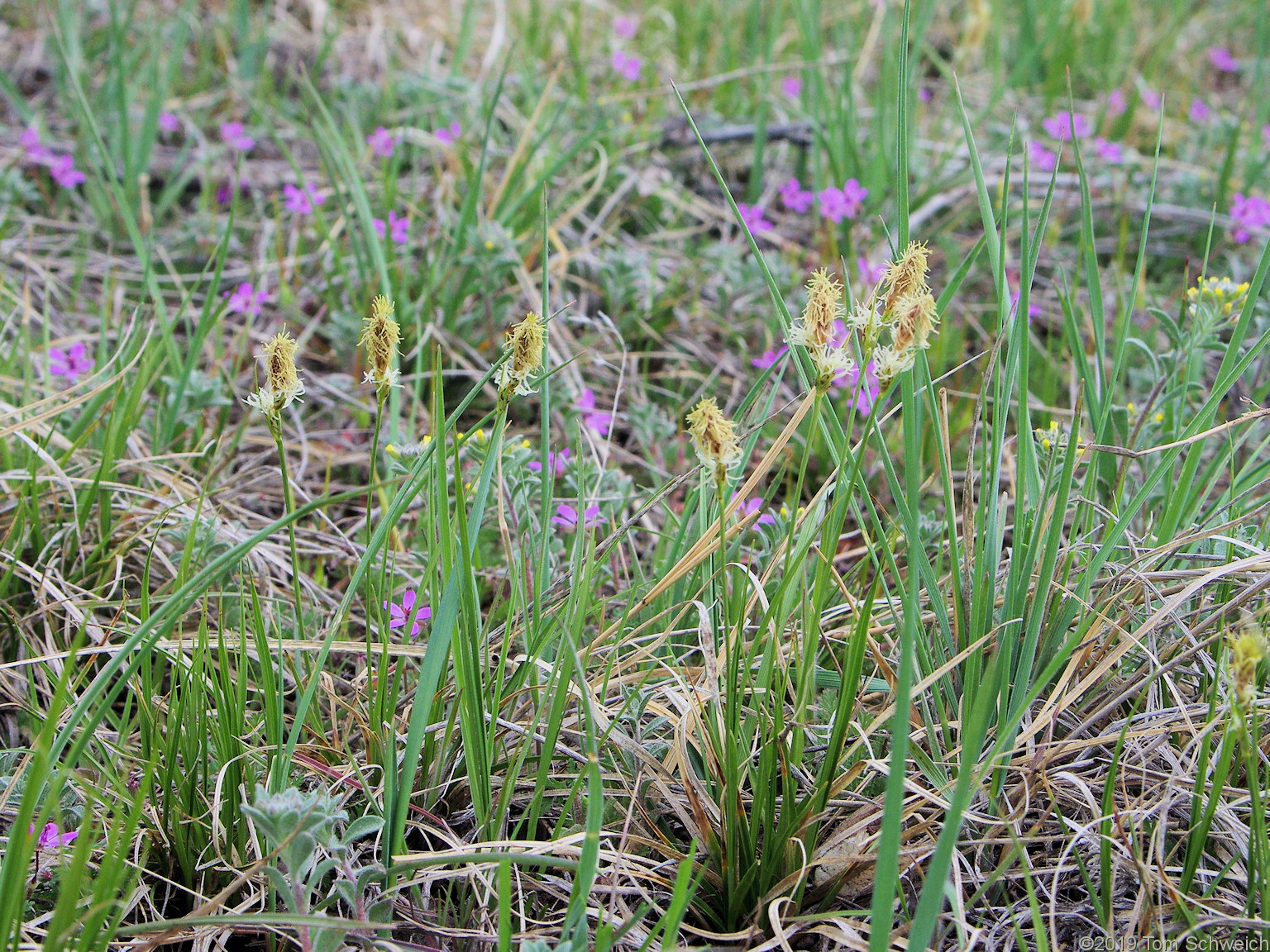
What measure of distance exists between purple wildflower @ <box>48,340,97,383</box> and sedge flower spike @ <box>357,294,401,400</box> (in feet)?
4.52

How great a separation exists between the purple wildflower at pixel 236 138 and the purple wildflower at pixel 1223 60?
13.2ft

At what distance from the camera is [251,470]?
6.52 feet

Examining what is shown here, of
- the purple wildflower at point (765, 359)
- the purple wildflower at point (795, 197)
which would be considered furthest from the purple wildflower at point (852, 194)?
the purple wildflower at point (765, 359)

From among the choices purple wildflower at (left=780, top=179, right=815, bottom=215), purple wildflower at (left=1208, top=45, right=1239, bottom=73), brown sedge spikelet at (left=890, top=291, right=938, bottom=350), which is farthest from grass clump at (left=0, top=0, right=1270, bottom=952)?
purple wildflower at (left=1208, top=45, right=1239, bottom=73)

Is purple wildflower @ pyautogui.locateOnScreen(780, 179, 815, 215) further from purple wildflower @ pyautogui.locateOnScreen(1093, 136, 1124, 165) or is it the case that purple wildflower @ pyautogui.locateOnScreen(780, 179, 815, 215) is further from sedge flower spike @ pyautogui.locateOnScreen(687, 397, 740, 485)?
sedge flower spike @ pyautogui.locateOnScreen(687, 397, 740, 485)

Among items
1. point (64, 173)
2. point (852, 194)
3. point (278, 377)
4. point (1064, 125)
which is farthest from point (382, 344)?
point (1064, 125)

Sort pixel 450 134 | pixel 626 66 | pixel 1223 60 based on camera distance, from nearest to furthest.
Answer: pixel 450 134 → pixel 626 66 → pixel 1223 60

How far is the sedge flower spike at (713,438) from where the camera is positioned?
3.09 ft

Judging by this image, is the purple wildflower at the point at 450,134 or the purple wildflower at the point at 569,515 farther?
the purple wildflower at the point at 450,134

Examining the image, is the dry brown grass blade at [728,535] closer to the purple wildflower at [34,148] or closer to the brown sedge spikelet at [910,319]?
the brown sedge spikelet at [910,319]

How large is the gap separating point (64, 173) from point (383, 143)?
92cm

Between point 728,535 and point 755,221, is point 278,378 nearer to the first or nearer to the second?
point 728,535

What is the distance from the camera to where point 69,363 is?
2156 mm

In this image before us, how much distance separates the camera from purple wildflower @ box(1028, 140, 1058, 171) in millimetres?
3160
